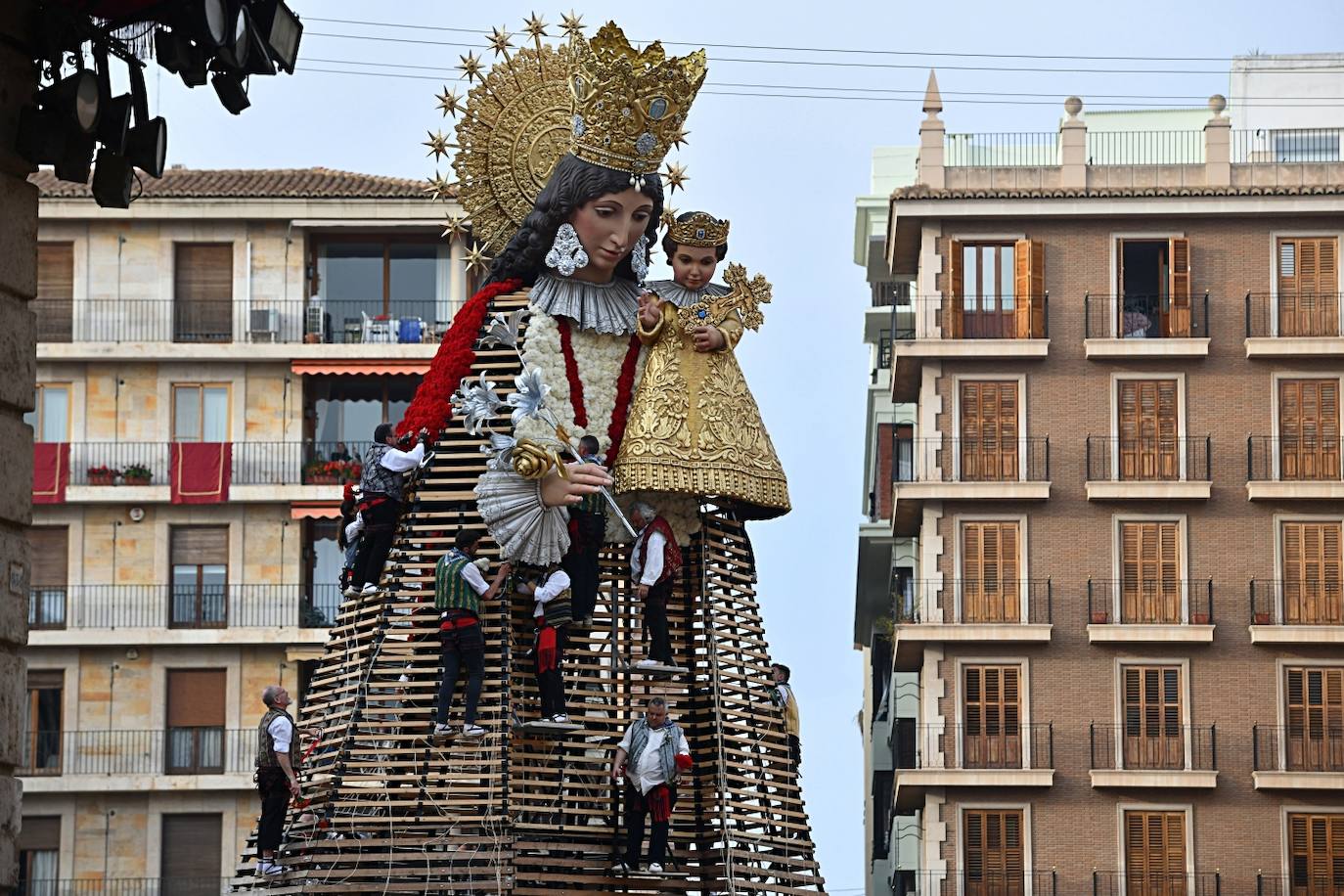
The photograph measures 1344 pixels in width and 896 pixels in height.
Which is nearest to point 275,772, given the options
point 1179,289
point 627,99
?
point 627,99

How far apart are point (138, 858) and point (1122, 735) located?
17.4m

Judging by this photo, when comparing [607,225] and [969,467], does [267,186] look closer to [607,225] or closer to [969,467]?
[969,467]

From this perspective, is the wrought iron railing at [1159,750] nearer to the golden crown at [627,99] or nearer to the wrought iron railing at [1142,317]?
the wrought iron railing at [1142,317]

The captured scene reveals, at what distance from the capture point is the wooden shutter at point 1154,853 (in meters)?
54.2

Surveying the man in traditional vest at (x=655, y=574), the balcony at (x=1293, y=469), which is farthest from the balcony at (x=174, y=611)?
the man in traditional vest at (x=655, y=574)

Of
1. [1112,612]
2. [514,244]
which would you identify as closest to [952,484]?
[1112,612]

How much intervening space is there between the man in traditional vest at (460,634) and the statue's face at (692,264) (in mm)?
3489

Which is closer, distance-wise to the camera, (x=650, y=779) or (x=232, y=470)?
(x=650, y=779)

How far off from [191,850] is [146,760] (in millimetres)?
1781

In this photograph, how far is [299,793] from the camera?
2834 centimetres

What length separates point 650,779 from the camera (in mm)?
27672

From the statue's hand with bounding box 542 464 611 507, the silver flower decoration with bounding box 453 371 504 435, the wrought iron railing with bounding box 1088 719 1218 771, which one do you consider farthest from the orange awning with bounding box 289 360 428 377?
the statue's hand with bounding box 542 464 611 507

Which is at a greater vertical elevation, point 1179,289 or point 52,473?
point 1179,289

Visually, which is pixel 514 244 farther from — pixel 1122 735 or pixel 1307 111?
pixel 1307 111
